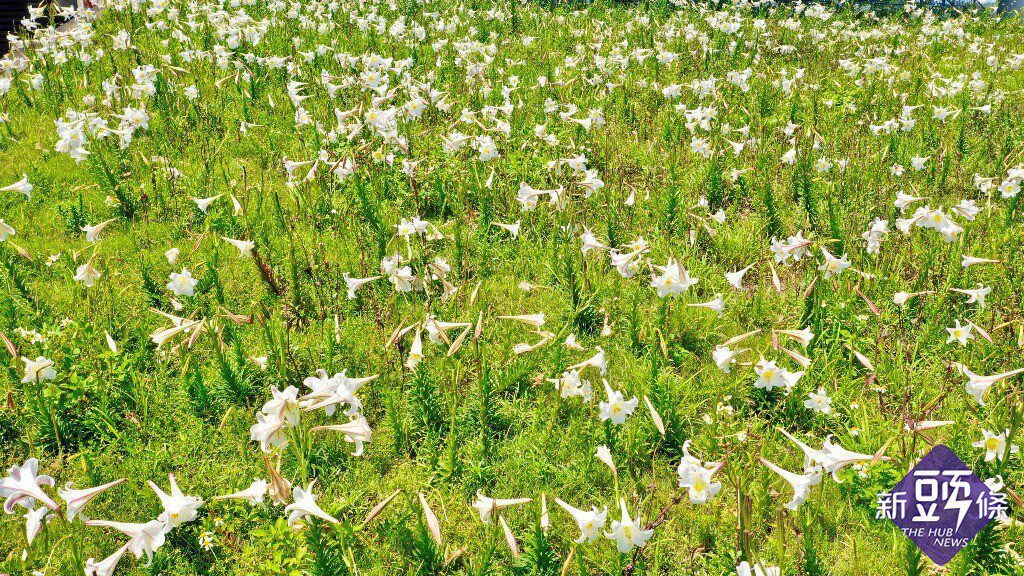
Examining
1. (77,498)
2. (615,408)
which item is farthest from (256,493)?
(615,408)

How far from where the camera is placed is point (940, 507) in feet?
7.64

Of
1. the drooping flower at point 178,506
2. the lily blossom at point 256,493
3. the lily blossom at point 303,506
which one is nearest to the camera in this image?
the lily blossom at point 303,506

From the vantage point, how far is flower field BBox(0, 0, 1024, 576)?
2.58m

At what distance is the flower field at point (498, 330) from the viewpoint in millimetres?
2578

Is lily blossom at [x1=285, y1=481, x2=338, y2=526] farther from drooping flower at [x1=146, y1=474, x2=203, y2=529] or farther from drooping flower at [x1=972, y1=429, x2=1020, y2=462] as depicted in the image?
drooping flower at [x1=972, y1=429, x2=1020, y2=462]

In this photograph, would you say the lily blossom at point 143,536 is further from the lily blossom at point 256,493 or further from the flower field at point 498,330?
the lily blossom at point 256,493

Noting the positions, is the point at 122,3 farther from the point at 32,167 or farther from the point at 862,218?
the point at 862,218

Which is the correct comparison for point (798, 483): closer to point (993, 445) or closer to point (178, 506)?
point (993, 445)

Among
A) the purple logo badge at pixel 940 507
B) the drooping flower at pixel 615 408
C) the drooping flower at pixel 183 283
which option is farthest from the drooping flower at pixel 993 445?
the drooping flower at pixel 183 283

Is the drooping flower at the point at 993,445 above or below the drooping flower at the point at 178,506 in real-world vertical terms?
below

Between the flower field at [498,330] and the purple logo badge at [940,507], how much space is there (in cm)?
10

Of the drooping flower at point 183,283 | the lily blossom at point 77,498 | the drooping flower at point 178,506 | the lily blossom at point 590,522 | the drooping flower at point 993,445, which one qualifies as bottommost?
the drooping flower at point 993,445

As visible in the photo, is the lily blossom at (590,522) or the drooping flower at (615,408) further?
the drooping flower at (615,408)

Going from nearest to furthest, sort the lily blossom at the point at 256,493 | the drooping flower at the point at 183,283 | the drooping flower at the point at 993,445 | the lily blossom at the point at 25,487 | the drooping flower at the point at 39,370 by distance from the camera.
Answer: the lily blossom at the point at 25,487 < the lily blossom at the point at 256,493 < the drooping flower at the point at 993,445 < the drooping flower at the point at 39,370 < the drooping flower at the point at 183,283
